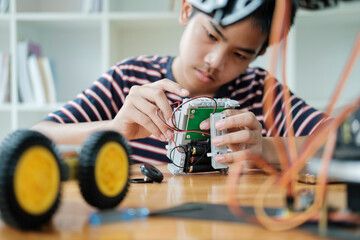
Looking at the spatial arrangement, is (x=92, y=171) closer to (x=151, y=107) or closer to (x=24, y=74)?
(x=151, y=107)

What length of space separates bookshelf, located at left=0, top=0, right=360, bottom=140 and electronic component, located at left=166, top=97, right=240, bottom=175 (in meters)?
1.26

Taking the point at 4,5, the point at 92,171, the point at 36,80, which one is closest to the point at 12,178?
the point at 92,171

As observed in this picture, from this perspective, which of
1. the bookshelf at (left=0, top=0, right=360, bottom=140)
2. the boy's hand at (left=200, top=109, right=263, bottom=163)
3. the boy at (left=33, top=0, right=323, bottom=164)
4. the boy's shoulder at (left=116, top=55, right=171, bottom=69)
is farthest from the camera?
the bookshelf at (left=0, top=0, right=360, bottom=140)

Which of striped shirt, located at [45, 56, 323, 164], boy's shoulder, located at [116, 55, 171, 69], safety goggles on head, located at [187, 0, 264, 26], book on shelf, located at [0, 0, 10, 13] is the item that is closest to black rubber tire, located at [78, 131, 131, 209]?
safety goggles on head, located at [187, 0, 264, 26]

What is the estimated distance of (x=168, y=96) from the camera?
4.80 feet

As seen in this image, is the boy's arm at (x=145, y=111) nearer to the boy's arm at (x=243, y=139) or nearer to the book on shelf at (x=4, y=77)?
the boy's arm at (x=243, y=139)

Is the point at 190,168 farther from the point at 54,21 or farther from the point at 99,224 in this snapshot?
the point at 54,21

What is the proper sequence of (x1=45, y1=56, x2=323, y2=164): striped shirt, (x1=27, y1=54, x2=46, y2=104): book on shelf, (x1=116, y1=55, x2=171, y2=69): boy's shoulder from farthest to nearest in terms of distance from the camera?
1. (x1=27, y1=54, x2=46, y2=104): book on shelf
2. (x1=116, y1=55, x2=171, y2=69): boy's shoulder
3. (x1=45, y1=56, x2=323, y2=164): striped shirt

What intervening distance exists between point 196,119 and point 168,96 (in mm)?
629

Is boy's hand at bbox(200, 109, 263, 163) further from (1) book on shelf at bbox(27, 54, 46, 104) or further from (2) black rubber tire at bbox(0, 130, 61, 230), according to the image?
(1) book on shelf at bbox(27, 54, 46, 104)

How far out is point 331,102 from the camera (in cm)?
42

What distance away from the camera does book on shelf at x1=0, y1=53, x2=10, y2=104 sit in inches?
77.4

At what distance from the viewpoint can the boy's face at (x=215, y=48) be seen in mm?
1098

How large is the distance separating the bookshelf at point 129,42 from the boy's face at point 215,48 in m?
0.85
